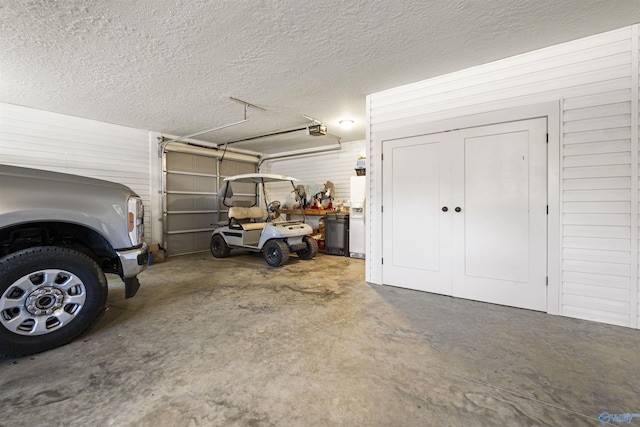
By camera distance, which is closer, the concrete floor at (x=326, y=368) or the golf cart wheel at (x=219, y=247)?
the concrete floor at (x=326, y=368)

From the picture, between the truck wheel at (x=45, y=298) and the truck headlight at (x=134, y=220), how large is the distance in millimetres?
382

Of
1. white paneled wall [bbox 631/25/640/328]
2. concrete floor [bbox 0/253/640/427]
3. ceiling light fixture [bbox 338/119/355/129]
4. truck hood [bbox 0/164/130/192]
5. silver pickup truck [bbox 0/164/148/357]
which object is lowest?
concrete floor [bbox 0/253/640/427]

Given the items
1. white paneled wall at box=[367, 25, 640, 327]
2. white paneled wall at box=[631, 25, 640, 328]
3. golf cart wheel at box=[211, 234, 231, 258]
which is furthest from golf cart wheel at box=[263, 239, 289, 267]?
white paneled wall at box=[631, 25, 640, 328]

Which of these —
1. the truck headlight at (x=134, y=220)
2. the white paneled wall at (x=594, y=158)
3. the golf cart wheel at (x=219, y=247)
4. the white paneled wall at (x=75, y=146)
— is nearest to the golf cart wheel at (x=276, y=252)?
the golf cart wheel at (x=219, y=247)

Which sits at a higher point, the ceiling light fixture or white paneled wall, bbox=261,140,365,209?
the ceiling light fixture

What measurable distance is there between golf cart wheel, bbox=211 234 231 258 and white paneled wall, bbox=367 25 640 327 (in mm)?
5637

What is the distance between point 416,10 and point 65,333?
13.4 feet

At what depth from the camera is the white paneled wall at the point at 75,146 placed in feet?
14.8

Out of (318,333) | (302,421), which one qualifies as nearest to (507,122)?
(318,333)

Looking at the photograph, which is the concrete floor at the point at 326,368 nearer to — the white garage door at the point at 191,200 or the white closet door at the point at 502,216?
the white closet door at the point at 502,216

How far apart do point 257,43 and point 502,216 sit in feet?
11.2

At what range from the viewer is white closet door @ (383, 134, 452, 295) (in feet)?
11.8

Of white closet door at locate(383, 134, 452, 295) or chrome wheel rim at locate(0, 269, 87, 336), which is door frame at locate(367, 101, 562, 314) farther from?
chrome wheel rim at locate(0, 269, 87, 336)

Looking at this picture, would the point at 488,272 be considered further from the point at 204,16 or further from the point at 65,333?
the point at 65,333
